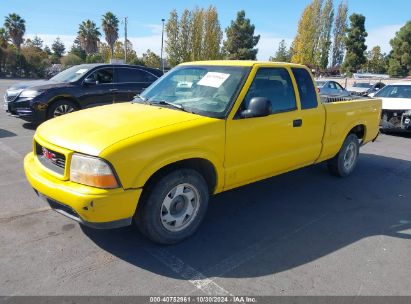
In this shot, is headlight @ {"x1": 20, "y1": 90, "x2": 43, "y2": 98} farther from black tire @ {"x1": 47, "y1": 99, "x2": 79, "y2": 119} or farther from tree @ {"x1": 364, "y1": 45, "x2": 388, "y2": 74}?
tree @ {"x1": 364, "y1": 45, "x2": 388, "y2": 74}

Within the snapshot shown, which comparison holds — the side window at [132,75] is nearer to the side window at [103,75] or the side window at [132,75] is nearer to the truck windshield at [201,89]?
the side window at [103,75]

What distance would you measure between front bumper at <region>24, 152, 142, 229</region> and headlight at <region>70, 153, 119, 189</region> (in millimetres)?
49

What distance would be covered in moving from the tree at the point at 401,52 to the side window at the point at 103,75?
3929cm

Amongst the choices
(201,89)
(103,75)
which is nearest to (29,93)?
(103,75)

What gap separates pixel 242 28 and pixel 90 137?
174 ft

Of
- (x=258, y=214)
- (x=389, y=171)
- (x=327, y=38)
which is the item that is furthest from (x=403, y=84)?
(x=327, y=38)

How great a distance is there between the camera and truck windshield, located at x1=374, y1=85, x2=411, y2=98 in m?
11.3

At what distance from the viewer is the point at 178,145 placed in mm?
3439

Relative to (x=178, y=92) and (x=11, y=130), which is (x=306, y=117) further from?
(x=11, y=130)

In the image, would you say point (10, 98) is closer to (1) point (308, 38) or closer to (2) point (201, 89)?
(2) point (201, 89)

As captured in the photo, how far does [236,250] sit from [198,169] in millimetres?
889

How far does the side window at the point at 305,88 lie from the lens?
4902 millimetres

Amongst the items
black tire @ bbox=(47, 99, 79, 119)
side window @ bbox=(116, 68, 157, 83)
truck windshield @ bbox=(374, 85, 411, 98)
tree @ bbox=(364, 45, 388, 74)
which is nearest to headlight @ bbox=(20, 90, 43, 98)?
black tire @ bbox=(47, 99, 79, 119)

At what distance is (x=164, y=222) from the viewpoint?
142 inches
